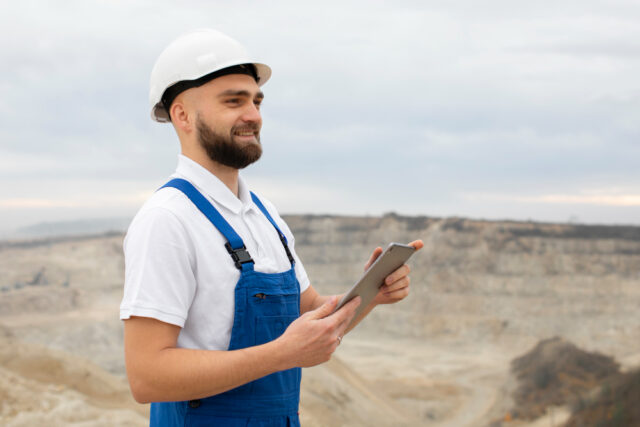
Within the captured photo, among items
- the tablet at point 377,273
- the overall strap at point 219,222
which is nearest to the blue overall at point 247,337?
the overall strap at point 219,222

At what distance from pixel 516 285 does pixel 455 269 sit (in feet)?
12.0

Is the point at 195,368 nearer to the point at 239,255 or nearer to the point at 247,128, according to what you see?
the point at 239,255

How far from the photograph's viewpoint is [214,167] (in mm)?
2123

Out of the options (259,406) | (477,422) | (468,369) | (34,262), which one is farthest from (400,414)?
(34,262)

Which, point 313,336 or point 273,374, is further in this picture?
point 273,374

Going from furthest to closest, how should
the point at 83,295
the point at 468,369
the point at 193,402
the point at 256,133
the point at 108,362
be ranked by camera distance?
the point at 83,295
the point at 468,369
the point at 108,362
the point at 256,133
the point at 193,402

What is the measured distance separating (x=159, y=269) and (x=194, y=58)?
75cm

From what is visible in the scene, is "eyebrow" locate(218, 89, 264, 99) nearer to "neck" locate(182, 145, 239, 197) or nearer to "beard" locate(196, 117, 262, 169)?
"beard" locate(196, 117, 262, 169)

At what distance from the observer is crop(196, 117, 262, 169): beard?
6.72 ft

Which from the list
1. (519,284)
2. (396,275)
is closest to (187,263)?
(396,275)

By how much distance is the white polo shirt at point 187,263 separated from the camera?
69.3 inches

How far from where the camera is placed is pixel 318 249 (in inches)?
1575

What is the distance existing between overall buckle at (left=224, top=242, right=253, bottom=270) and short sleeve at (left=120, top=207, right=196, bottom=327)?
0.40 ft

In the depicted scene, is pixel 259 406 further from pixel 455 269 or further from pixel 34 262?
pixel 34 262
